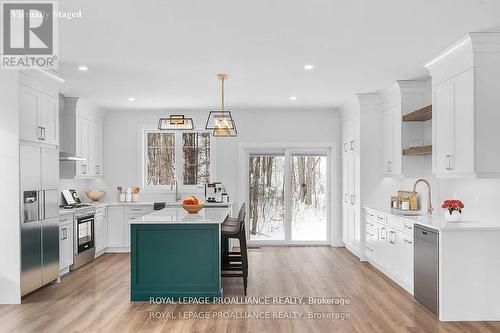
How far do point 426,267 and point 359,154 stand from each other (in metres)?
2.82

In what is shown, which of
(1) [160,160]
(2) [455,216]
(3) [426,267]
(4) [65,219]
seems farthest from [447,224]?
(1) [160,160]

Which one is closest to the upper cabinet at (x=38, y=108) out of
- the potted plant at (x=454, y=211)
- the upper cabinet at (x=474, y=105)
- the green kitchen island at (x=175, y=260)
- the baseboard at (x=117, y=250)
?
the green kitchen island at (x=175, y=260)

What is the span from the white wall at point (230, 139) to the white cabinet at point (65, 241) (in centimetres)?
221

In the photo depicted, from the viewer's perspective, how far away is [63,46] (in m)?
4.23

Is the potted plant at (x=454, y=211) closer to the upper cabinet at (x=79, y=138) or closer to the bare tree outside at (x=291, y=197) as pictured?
the bare tree outside at (x=291, y=197)

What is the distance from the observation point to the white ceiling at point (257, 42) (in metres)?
3.29

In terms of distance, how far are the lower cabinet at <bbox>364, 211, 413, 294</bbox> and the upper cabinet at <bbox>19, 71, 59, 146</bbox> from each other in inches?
181

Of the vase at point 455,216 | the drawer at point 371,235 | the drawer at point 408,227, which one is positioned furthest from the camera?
the drawer at point 371,235

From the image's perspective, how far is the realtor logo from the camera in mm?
3297

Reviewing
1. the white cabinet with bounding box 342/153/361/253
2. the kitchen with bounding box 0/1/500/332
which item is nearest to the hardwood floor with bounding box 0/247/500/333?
the kitchen with bounding box 0/1/500/332

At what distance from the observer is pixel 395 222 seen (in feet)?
17.9

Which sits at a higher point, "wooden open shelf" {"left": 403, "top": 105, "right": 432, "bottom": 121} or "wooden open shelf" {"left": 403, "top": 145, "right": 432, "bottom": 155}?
"wooden open shelf" {"left": 403, "top": 105, "right": 432, "bottom": 121}

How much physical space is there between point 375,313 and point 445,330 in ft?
2.27

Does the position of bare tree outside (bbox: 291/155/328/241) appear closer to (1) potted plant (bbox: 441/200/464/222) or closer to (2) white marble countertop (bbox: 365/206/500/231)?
(2) white marble countertop (bbox: 365/206/500/231)
